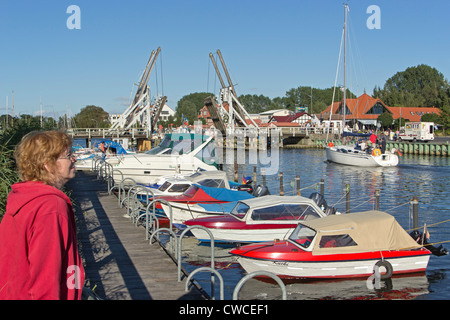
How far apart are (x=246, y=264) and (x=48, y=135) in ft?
32.9

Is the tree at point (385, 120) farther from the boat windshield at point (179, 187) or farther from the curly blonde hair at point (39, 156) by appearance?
the curly blonde hair at point (39, 156)

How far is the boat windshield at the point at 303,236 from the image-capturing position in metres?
12.5

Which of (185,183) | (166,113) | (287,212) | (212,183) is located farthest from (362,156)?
(166,113)

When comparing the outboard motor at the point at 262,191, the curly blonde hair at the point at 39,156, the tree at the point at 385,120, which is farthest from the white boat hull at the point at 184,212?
the tree at the point at 385,120

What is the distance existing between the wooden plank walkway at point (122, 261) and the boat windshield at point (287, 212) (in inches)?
169

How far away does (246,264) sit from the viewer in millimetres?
12508

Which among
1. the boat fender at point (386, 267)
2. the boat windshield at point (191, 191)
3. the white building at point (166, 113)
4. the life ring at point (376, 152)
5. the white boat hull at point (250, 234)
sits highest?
the white building at point (166, 113)

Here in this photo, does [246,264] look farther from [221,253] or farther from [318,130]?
[318,130]

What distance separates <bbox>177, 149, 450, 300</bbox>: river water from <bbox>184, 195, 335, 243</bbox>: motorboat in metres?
0.85

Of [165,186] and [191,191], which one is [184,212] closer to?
[191,191]

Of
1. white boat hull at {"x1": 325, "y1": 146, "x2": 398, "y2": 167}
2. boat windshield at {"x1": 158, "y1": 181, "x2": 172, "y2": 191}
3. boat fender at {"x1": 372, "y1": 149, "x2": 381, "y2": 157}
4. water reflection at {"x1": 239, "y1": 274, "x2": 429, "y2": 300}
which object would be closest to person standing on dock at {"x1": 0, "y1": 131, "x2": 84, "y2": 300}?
water reflection at {"x1": 239, "y1": 274, "x2": 429, "y2": 300}

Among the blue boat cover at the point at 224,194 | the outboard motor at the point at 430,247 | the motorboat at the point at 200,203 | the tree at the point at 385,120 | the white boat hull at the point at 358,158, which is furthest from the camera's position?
the tree at the point at 385,120
